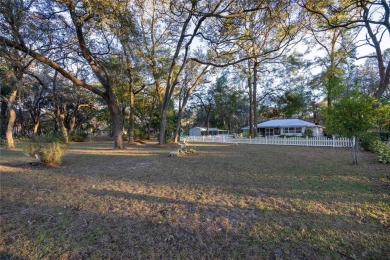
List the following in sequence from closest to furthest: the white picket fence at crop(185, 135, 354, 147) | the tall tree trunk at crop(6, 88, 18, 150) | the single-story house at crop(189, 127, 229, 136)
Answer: the tall tree trunk at crop(6, 88, 18, 150)
the white picket fence at crop(185, 135, 354, 147)
the single-story house at crop(189, 127, 229, 136)

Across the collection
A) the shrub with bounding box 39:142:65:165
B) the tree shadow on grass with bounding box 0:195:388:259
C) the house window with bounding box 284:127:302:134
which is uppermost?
the house window with bounding box 284:127:302:134

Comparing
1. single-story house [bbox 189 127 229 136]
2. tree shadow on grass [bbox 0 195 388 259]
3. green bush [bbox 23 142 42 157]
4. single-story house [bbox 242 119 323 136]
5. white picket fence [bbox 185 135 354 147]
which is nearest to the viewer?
tree shadow on grass [bbox 0 195 388 259]

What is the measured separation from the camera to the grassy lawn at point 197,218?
7.83ft

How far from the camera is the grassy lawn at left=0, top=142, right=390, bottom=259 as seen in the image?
2387 millimetres

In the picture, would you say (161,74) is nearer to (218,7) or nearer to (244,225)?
(218,7)

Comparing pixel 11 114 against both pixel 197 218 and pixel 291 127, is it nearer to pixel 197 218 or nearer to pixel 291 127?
pixel 197 218

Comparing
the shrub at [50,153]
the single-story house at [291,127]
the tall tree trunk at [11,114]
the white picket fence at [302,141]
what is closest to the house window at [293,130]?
the single-story house at [291,127]

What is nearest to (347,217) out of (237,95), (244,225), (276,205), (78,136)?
(276,205)

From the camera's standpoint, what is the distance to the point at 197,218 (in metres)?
3.19

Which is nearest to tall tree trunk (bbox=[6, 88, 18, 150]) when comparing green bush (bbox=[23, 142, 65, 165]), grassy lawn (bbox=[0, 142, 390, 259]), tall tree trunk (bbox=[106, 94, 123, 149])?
tall tree trunk (bbox=[106, 94, 123, 149])

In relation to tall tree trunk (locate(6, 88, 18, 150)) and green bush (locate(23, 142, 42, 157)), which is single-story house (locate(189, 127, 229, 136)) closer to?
tall tree trunk (locate(6, 88, 18, 150))

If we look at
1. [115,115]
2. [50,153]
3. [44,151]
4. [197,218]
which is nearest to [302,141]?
[115,115]

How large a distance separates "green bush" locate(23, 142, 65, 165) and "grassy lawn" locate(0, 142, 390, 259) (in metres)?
2.05

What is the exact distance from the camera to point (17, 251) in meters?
2.36
